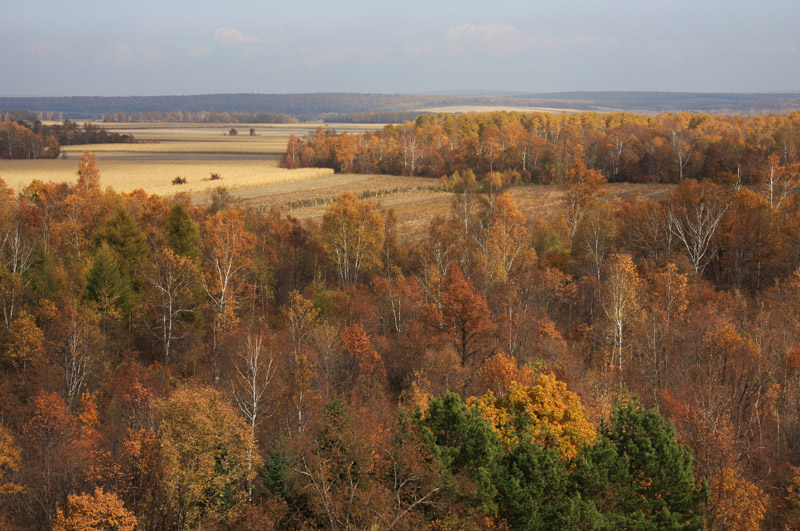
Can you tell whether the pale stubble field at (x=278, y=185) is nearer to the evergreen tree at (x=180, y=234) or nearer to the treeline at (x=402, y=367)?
the treeline at (x=402, y=367)

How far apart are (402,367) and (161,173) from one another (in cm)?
9978

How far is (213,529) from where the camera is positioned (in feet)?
82.2

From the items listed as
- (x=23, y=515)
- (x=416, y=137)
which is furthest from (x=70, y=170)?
(x=23, y=515)

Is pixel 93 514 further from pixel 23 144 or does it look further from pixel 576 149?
pixel 23 144

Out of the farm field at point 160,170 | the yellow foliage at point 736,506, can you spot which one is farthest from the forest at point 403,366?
the farm field at point 160,170

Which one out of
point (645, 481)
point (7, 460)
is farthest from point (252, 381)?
point (645, 481)

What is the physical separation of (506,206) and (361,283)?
51.7ft

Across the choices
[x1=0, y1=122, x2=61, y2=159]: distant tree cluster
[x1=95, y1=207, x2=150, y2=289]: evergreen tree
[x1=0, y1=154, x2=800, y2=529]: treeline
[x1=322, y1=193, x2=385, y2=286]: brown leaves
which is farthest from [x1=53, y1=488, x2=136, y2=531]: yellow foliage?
[x1=0, y1=122, x2=61, y2=159]: distant tree cluster

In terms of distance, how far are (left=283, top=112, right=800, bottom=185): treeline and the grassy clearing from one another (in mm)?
11683

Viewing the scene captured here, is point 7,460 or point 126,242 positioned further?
point 126,242

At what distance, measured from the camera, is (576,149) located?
389 ft

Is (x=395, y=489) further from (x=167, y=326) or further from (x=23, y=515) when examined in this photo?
(x=167, y=326)

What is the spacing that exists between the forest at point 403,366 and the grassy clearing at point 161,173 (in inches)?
1542

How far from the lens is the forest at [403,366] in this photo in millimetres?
24297
